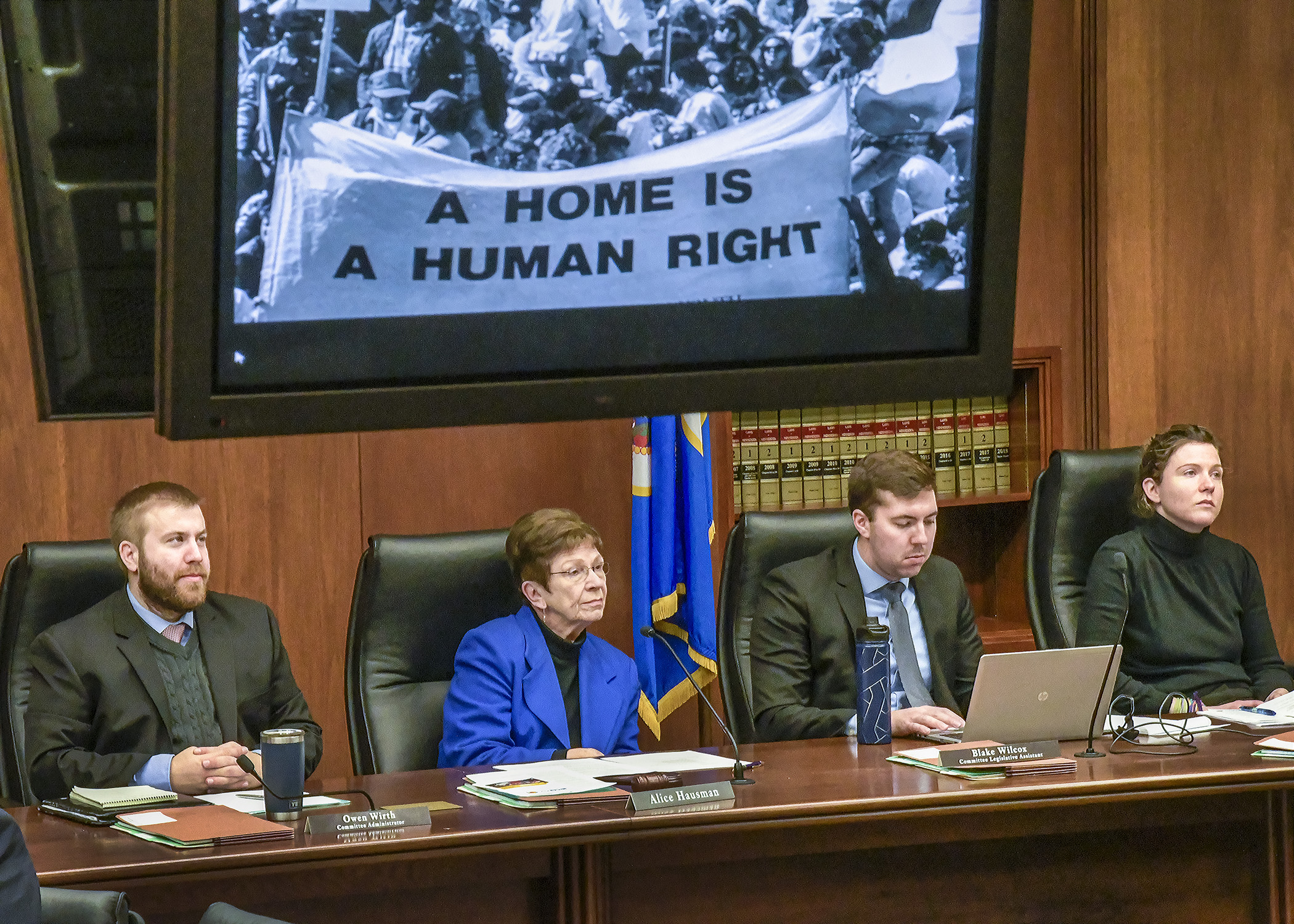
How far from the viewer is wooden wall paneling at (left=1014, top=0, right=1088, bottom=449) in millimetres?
4738

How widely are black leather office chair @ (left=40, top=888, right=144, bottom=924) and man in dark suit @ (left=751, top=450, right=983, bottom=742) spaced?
162 centimetres

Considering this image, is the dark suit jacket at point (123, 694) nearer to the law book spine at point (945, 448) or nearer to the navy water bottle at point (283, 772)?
the navy water bottle at point (283, 772)

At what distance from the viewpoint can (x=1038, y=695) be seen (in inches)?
104

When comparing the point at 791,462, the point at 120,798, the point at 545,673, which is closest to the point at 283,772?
the point at 120,798

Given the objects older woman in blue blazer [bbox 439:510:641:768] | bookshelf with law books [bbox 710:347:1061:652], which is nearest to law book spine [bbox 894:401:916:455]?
bookshelf with law books [bbox 710:347:1061:652]

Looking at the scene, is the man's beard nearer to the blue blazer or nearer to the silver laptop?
the blue blazer

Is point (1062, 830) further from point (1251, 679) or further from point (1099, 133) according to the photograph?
point (1099, 133)

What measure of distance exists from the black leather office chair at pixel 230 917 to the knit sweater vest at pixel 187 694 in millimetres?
1377

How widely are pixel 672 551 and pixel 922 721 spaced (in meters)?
1.26

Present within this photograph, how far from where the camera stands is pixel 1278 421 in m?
4.84

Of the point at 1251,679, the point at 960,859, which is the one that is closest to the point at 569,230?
the point at 960,859

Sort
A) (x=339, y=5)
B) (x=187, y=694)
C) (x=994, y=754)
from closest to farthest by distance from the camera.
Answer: (x=339, y=5), (x=994, y=754), (x=187, y=694)

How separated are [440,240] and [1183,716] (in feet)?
7.57

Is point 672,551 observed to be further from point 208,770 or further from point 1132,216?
point 1132,216
